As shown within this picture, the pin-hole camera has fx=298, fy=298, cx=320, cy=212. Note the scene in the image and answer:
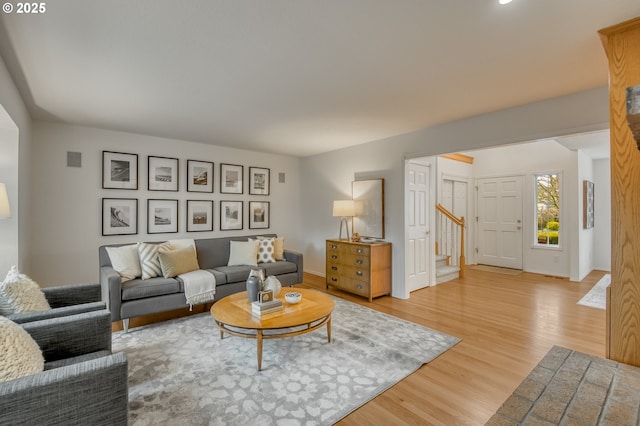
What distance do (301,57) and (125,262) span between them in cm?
306

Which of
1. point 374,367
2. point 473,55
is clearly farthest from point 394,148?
point 374,367

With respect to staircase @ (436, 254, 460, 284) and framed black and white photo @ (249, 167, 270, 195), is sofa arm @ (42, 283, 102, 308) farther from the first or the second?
staircase @ (436, 254, 460, 284)

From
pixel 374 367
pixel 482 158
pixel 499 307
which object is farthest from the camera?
pixel 482 158

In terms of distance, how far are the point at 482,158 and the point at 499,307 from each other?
13.4ft

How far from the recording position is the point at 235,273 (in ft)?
13.0

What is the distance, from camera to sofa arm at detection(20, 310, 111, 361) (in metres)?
1.71

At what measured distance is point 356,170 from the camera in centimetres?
503

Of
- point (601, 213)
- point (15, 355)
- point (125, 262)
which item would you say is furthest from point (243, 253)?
Result: point (601, 213)

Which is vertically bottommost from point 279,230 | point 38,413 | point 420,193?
point 38,413

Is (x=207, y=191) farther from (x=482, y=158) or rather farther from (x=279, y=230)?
(x=482, y=158)

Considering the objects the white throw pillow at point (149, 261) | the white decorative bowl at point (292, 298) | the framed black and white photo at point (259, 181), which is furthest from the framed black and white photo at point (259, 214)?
the white decorative bowl at point (292, 298)

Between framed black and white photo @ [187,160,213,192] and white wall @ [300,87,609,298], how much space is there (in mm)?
1879

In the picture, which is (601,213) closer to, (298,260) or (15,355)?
(298,260)

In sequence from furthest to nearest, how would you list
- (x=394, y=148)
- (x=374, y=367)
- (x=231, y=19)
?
(x=394, y=148) → (x=374, y=367) → (x=231, y=19)
